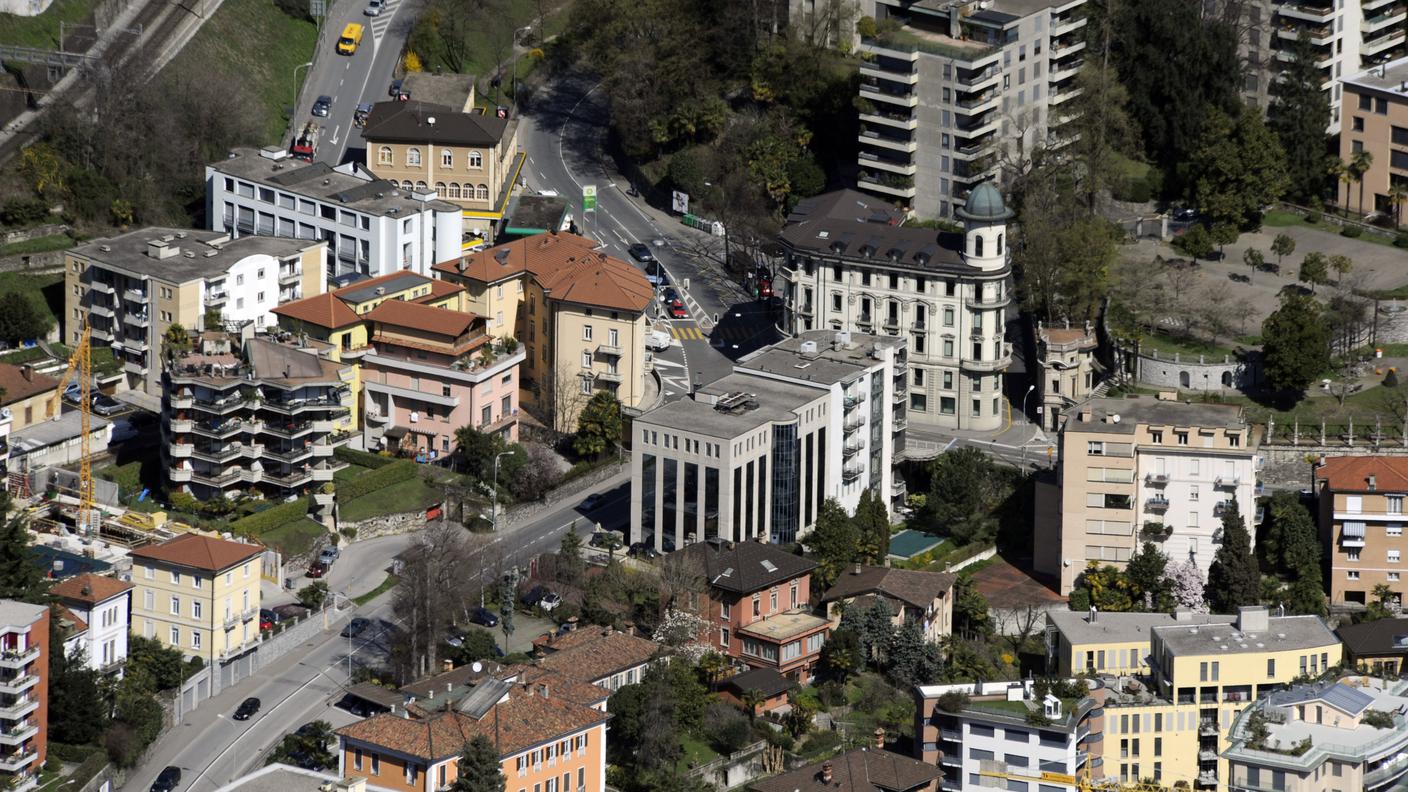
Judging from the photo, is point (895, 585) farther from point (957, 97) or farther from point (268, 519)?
point (957, 97)

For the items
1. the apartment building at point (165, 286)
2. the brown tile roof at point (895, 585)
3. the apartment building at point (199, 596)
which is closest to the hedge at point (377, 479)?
the apartment building at point (199, 596)

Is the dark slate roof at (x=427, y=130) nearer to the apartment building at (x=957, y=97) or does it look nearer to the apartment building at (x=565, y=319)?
the apartment building at (x=565, y=319)

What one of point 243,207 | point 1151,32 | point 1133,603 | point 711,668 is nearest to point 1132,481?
point 1133,603

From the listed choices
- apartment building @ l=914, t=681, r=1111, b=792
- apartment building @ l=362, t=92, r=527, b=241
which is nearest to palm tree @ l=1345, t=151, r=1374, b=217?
apartment building @ l=362, t=92, r=527, b=241

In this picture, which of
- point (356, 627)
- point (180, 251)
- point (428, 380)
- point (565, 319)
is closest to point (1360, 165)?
point (565, 319)

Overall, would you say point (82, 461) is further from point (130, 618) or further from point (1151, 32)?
point (1151, 32)
